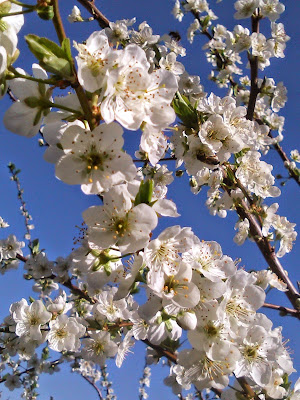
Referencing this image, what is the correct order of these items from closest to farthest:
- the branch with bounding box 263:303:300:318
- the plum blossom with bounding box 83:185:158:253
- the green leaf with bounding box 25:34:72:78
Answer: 1. the green leaf with bounding box 25:34:72:78
2. the plum blossom with bounding box 83:185:158:253
3. the branch with bounding box 263:303:300:318

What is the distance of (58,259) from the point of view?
3.81 m

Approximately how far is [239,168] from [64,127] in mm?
1550

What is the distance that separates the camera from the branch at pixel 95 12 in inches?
144

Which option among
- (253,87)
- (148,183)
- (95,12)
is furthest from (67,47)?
(95,12)

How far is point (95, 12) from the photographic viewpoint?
12.6ft

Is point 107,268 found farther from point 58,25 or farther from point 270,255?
point 270,255

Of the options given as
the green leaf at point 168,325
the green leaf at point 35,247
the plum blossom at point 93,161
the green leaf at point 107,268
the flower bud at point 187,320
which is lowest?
the flower bud at point 187,320

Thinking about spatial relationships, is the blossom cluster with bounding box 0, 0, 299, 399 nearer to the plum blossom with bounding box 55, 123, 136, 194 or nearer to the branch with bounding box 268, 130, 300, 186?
the plum blossom with bounding box 55, 123, 136, 194

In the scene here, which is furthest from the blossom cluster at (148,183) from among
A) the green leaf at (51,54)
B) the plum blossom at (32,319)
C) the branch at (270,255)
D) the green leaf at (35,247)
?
the green leaf at (35,247)

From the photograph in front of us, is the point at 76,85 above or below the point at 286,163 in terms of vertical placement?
below

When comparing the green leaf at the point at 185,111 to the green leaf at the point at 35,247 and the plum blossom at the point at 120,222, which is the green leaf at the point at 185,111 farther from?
the green leaf at the point at 35,247

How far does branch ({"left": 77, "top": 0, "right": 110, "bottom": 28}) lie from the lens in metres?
3.66

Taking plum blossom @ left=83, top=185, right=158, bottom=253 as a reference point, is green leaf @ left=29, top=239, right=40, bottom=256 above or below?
above

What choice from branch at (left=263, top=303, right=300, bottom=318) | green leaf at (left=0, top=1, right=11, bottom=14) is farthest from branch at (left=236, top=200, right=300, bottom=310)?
green leaf at (left=0, top=1, right=11, bottom=14)
